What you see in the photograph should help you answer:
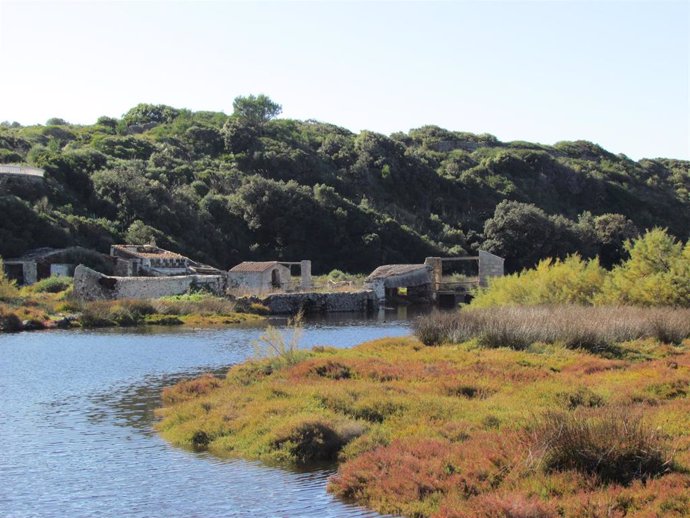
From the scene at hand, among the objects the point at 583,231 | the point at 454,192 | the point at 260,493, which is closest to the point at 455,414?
the point at 260,493

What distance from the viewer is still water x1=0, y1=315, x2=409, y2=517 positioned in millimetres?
17031

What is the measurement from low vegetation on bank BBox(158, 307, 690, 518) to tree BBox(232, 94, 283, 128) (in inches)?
5285

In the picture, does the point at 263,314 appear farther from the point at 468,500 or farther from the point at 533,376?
the point at 468,500

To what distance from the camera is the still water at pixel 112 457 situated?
17.0 metres

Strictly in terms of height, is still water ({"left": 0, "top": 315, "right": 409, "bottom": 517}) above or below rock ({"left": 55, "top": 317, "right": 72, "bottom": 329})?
above

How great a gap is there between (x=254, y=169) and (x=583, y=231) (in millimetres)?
47612

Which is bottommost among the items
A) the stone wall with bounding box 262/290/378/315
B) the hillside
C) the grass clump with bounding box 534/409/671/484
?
the stone wall with bounding box 262/290/378/315

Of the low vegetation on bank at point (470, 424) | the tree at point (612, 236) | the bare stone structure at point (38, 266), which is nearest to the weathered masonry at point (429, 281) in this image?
the bare stone structure at point (38, 266)

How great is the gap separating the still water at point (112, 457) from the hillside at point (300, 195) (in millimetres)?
44336

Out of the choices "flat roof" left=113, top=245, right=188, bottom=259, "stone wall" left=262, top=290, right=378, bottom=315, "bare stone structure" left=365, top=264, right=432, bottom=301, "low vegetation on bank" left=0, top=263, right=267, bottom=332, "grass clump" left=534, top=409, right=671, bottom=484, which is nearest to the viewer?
"grass clump" left=534, top=409, right=671, bottom=484

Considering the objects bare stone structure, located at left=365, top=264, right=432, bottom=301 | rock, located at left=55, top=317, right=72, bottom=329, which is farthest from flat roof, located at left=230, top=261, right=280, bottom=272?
rock, located at left=55, top=317, right=72, bottom=329

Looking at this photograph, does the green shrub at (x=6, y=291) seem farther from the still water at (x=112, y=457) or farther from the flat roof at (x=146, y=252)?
the still water at (x=112, y=457)

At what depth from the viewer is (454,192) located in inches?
5669

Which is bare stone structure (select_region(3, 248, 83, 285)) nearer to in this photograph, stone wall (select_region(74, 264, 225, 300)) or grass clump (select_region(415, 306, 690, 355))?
stone wall (select_region(74, 264, 225, 300))
